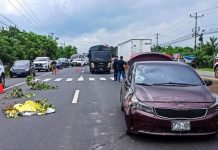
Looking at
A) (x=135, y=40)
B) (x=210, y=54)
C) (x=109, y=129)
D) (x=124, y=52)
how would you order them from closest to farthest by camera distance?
(x=109, y=129) → (x=135, y=40) → (x=124, y=52) → (x=210, y=54)

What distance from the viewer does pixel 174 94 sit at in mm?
8852

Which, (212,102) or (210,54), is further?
(210,54)

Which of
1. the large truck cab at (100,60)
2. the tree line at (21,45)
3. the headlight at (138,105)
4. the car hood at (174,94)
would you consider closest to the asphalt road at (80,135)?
the headlight at (138,105)

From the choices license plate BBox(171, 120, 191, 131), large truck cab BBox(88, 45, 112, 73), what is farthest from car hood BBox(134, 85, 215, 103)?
large truck cab BBox(88, 45, 112, 73)

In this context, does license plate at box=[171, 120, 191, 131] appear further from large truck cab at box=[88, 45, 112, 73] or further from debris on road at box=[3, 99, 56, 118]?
large truck cab at box=[88, 45, 112, 73]

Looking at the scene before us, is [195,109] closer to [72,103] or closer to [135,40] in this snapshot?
[72,103]

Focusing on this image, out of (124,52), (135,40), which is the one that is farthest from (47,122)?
(124,52)

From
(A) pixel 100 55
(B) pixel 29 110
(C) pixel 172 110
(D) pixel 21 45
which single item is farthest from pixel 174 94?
(D) pixel 21 45

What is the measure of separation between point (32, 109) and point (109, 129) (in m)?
3.47

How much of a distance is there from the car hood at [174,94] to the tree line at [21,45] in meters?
37.5

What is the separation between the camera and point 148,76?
1026 centimetres

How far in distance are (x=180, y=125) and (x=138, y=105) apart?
0.89 meters

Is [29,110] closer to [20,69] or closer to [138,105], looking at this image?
[138,105]

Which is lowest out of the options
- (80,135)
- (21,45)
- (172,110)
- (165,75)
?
(80,135)
